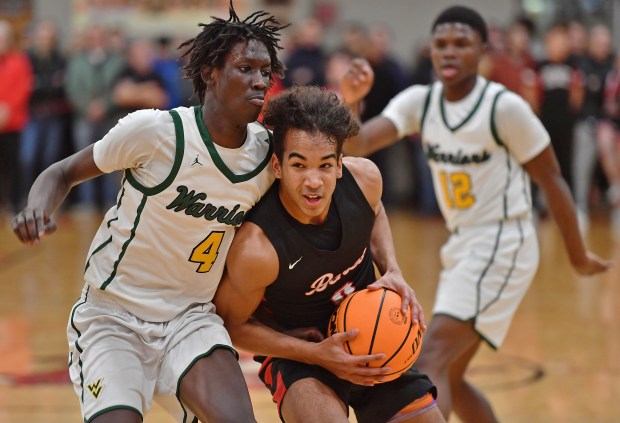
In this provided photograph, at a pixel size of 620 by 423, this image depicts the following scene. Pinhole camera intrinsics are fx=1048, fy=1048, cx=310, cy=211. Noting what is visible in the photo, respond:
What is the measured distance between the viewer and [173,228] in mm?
4406

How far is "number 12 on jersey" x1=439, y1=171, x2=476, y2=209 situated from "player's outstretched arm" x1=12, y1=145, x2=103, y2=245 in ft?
7.22

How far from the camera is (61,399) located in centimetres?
686

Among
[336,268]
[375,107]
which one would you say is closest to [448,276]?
[336,268]

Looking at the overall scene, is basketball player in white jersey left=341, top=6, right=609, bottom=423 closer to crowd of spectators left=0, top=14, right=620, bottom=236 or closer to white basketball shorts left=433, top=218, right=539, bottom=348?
white basketball shorts left=433, top=218, right=539, bottom=348

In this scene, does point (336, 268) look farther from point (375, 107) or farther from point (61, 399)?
point (375, 107)

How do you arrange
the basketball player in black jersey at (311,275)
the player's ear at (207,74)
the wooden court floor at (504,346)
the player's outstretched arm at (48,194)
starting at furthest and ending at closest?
the wooden court floor at (504,346) → the player's ear at (207,74) → the basketball player in black jersey at (311,275) → the player's outstretched arm at (48,194)

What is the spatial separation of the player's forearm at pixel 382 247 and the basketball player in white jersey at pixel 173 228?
66 cm

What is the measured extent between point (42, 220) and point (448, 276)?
2504 mm

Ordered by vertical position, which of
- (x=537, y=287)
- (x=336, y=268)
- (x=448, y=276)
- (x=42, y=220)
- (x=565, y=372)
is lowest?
(x=537, y=287)

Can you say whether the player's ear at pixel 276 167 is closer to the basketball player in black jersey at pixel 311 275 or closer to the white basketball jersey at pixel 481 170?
the basketball player in black jersey at pixel 311 275

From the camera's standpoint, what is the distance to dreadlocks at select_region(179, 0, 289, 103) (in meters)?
4.44

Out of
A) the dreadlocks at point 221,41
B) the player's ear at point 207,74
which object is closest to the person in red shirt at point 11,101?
the dreadlocks at point 221,41

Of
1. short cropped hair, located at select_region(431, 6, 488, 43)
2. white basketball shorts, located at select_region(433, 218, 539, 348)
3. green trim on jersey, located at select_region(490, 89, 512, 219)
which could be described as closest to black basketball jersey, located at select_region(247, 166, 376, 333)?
white basketball shorts, located at select_region(433, 218, 539, 348)

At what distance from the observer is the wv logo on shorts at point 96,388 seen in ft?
13.9
